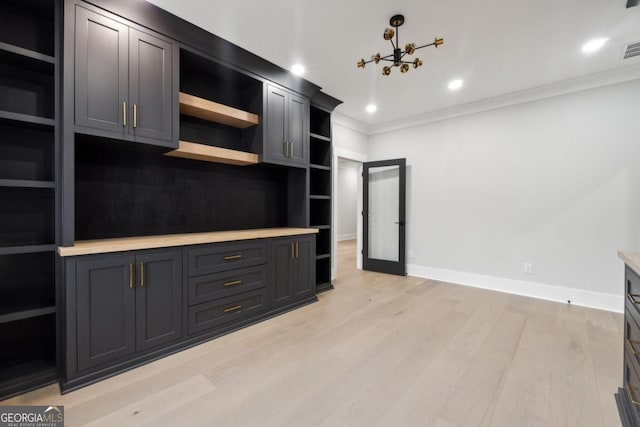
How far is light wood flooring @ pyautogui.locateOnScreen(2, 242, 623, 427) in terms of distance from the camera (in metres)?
1.58

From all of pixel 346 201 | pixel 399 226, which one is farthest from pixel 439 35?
pixel 346 201

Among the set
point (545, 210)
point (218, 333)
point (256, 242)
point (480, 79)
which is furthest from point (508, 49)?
point (218, 333)

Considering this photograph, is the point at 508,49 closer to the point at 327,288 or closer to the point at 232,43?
the point at 232,43

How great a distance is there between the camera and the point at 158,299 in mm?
2148

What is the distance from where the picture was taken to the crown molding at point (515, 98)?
3.16m

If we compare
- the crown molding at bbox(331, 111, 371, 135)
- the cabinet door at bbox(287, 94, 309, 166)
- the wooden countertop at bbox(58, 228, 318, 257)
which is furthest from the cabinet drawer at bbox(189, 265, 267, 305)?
the crown molding at bbox(331, 111, 371, 135)

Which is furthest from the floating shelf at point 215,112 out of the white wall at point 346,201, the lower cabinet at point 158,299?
the white wall at point 346,201

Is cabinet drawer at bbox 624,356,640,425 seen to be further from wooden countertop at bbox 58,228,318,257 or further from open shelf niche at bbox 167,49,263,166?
open shelf niche at bbox 167,49,263,166

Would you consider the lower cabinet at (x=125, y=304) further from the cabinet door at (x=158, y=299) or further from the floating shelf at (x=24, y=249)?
the floating shelf at (x=24, y=249)

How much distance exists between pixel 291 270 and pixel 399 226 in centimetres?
243

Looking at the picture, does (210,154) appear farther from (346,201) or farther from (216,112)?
(346,201)

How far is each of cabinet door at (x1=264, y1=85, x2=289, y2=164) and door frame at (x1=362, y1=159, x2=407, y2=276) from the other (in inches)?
91.0

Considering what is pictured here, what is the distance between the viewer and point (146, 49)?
2.19 meters

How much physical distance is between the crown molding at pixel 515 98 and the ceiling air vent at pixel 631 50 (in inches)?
13.7
